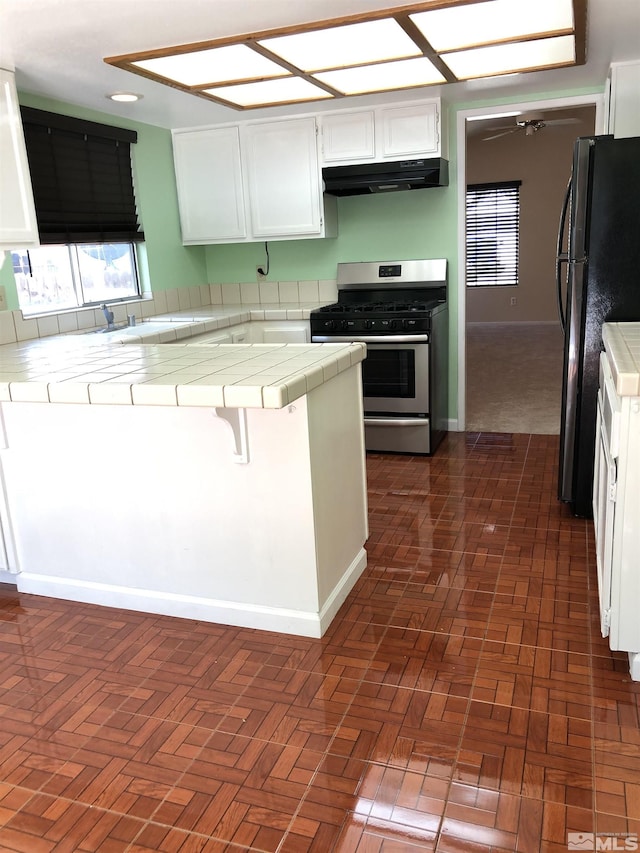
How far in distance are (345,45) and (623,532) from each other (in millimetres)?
2113

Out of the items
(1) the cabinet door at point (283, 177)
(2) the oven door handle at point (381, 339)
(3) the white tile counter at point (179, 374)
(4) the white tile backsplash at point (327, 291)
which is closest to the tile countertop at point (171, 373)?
(3) the white tile counter at point (179, 374)

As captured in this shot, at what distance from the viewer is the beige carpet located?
16.9 ft

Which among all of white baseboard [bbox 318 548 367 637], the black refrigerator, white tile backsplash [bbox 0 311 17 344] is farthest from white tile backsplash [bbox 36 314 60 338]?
the black refrigerator

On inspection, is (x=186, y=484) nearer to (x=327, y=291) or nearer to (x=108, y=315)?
(x=108, y=315)

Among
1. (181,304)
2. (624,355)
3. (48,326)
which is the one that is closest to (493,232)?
(181,304)

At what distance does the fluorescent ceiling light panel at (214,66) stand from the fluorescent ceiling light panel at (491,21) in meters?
0.71

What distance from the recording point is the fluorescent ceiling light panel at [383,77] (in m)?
3.05

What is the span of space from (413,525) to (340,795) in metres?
1.74

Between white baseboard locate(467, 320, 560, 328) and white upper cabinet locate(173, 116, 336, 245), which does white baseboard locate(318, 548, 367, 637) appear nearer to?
white upper cabinet locate(173, 116, 336, 245)

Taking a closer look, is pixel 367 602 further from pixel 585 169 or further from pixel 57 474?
pixel 585 169

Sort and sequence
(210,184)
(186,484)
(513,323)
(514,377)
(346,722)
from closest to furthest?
(346,722), (186,484), (210,184), (514,377), (513,323)

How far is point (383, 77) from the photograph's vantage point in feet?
10.7

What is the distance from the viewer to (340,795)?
5.64ft

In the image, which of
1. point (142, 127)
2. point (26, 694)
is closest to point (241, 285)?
point (142, 127)
